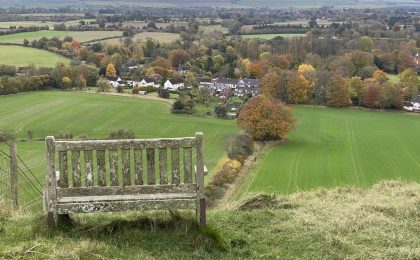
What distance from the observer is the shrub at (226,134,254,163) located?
151 feet

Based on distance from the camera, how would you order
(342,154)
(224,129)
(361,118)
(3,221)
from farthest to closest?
(361,118) < (224,129) < (342,154) < (3,221)

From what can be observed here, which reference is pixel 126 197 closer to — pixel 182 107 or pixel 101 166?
pixel 101 166

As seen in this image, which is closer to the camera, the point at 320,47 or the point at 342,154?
the point at 342,154

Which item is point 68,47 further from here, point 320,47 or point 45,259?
point 45,259

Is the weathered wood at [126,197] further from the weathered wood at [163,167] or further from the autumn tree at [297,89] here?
the autumn tree at [297,89]

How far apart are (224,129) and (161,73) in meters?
44.1

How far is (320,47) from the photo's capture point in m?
117

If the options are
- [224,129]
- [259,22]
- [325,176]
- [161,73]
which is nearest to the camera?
[325,176]

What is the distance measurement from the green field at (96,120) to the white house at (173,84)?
13.2m

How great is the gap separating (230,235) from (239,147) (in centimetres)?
3879

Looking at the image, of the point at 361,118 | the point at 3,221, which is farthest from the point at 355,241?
the point at 361,118

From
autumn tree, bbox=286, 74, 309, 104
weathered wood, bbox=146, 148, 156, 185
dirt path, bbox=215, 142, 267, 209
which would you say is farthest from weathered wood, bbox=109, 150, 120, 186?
autumn tree, bbox=286, 74, 309, 104

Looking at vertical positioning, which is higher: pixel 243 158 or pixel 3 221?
pixel 3 221

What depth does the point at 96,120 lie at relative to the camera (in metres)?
63.6
